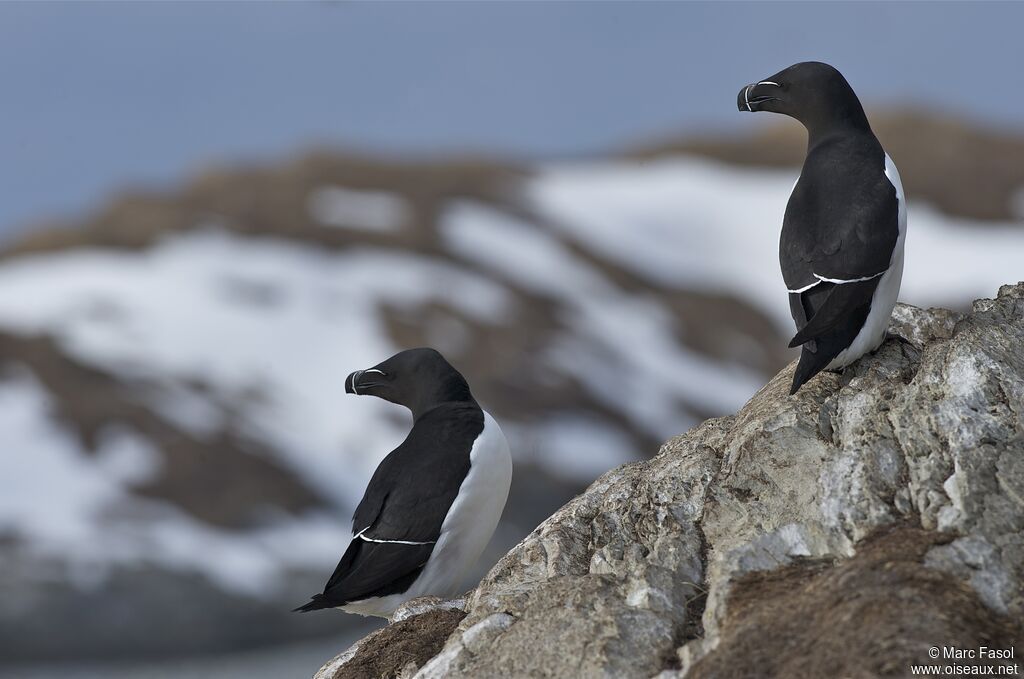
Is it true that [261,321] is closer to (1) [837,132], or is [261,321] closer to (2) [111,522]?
(2) [111,522]

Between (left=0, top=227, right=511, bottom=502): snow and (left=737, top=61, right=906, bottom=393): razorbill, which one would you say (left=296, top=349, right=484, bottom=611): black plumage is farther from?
(left=0, top=227, right=511, bottom=502): snow

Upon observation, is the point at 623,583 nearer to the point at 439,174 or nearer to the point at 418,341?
the point at 418,341

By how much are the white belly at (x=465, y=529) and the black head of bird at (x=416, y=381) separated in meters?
0.78

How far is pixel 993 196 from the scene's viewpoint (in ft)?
186

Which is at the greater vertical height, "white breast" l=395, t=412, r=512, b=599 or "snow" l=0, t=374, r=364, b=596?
"snow" l=0, t=374, r=364, b=596

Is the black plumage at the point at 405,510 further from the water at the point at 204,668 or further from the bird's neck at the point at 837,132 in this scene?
the water at the point at 204,668

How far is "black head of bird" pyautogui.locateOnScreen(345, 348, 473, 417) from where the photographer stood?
31.1 ft

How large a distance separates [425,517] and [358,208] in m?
39.8

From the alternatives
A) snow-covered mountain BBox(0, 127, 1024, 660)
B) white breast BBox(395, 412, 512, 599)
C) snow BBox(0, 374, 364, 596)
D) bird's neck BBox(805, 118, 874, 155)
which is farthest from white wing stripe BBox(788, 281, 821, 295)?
snow-covered mountain BBox(0, 127, 1024, 660)

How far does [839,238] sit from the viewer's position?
7.38 metres

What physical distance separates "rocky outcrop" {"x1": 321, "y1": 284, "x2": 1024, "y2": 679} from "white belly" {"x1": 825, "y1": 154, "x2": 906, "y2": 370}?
12 centimetres

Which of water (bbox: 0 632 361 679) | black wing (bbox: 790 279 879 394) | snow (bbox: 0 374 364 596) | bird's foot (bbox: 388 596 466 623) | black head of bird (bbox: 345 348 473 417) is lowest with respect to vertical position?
bird's foot (bbox: 388 596 466 623)

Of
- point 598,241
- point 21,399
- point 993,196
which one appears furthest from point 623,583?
point 993,196

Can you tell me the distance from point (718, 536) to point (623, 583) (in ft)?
2.46
